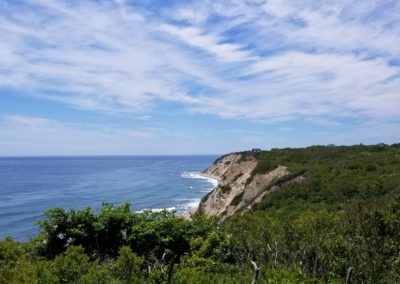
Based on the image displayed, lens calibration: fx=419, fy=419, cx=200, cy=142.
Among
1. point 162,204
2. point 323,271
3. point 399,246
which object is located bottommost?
point 162,204

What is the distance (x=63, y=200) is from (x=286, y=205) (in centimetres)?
4513

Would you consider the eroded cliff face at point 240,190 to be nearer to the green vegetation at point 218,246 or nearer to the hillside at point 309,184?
the hillside at point 309,184

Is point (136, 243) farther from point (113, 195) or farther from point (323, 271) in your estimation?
point (113, 195)

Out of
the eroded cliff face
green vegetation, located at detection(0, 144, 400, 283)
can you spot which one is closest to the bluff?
the eroded cliff face

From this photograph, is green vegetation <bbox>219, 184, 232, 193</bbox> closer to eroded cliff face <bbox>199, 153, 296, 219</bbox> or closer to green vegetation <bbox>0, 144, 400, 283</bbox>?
eroded cliff face <bbox>199, 153, 296, 219</bbox>

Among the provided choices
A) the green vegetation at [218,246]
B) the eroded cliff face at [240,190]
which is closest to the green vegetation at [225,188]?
the eroded cliff face at [240,190]

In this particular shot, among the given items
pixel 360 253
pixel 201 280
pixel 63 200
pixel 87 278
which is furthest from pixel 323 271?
pixel 63 200

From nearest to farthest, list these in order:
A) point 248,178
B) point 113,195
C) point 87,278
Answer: point 87,278, point 248,178, point 113,195

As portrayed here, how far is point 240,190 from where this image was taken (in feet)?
174

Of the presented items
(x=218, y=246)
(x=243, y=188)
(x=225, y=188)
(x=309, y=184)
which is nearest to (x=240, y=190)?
(x=243, y=188)

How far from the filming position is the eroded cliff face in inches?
1674

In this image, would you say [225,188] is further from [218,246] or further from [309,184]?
[218,246]

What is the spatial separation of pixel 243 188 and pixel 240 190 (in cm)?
61

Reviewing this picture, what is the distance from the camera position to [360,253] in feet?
33.6
